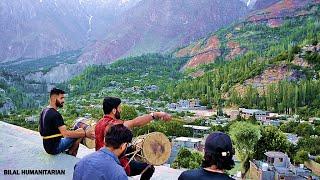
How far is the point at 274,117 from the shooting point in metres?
A: 57.2

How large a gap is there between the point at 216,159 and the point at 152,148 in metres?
2.32

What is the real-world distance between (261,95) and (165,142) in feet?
218

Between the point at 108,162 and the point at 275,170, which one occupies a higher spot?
the point at 108,162

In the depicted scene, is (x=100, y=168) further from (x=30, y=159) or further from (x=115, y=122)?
(x=30, y=159)

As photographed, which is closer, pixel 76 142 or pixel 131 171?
pixel 131 171

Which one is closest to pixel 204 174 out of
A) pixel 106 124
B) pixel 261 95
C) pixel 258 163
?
pixel 106 124

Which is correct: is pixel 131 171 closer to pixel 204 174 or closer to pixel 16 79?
pixel 204 174

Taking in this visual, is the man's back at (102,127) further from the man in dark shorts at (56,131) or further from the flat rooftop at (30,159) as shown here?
the flat rooftop at (30,159)

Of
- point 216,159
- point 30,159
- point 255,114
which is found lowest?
point 255,114

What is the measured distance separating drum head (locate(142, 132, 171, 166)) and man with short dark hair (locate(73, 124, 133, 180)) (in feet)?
6.03

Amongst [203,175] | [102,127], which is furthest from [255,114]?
[203,175]

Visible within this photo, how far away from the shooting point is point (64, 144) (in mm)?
6188

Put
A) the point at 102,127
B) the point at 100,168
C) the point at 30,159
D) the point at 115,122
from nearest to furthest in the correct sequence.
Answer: the point at 100,168 → the point at 115,122 → the point at 102,127 → the point at 30,159

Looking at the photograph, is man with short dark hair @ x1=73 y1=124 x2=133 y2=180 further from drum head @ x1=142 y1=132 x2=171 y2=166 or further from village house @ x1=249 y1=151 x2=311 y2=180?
village house @ x1=249 y1=151 x2=311 y2=180
